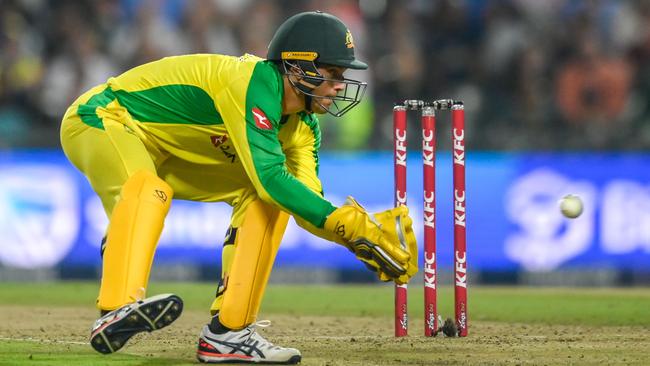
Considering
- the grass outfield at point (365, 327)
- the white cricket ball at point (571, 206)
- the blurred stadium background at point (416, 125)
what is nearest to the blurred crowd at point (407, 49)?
the blurred stadium background at point (416, 125)

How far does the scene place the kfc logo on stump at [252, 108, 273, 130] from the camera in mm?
5770

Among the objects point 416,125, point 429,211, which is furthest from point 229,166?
point 416,125

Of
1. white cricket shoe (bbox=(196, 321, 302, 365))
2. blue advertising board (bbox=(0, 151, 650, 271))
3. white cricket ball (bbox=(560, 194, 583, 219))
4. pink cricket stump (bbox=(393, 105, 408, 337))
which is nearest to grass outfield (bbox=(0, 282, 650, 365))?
white cricket shoe (bbox=(196, 321, 302, 365))

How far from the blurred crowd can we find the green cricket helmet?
7.04 m

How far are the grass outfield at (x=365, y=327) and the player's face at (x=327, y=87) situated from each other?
132cm

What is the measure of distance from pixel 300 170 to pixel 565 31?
8570 millimetres

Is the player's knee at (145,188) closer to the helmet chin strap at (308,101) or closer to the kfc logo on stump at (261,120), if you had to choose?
the kfc logo on stump at (261,120)

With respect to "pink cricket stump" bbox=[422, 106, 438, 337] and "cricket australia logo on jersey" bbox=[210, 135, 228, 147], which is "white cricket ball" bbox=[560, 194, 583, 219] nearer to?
"pink cricket stump" bbox=[422, 106, 438, 337]

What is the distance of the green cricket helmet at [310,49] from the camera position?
19.8ft

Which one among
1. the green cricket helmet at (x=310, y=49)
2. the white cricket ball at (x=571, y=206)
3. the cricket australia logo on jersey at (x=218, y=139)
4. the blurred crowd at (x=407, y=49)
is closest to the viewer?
the green cricket helmet at (x=310, y=49)

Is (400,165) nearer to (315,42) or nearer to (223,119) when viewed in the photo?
(315,42)

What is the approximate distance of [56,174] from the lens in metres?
12.7

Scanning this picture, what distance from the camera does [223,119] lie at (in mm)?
5922

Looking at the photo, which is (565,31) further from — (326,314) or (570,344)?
(570,344)
